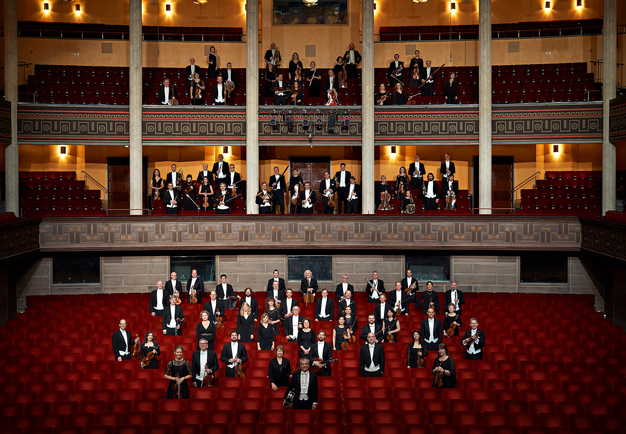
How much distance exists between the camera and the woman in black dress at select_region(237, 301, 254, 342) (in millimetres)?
9375

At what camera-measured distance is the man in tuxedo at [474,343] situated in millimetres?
8602

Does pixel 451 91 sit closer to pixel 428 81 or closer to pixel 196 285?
pixel 428 81

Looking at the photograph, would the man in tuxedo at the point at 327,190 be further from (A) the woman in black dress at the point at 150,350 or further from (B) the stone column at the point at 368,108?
(A) the woman in black dress at the point at 150,350

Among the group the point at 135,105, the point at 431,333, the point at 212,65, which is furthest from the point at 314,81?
the point at 431,333

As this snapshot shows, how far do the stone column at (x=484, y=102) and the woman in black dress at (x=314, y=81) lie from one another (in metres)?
3.66

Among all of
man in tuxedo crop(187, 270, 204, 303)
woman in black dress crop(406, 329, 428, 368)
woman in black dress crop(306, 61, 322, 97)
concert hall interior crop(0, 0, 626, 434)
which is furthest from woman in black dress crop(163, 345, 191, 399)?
woman in black dress crop(306, 61, 322, 97)

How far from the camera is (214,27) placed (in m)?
16.9

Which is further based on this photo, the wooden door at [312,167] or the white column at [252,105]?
the wooden door at [312,167]

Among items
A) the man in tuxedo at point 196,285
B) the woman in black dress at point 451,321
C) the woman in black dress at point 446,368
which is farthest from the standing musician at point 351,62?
the woman in black dress at point 446,368

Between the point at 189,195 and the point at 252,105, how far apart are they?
246 cm

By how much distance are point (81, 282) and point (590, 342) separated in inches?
395

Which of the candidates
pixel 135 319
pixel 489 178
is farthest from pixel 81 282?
pixel 489 178

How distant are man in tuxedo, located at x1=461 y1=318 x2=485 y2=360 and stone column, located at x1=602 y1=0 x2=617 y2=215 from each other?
6375 millimetres

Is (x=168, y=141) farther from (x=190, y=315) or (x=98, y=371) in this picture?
(x=98, y=371)
